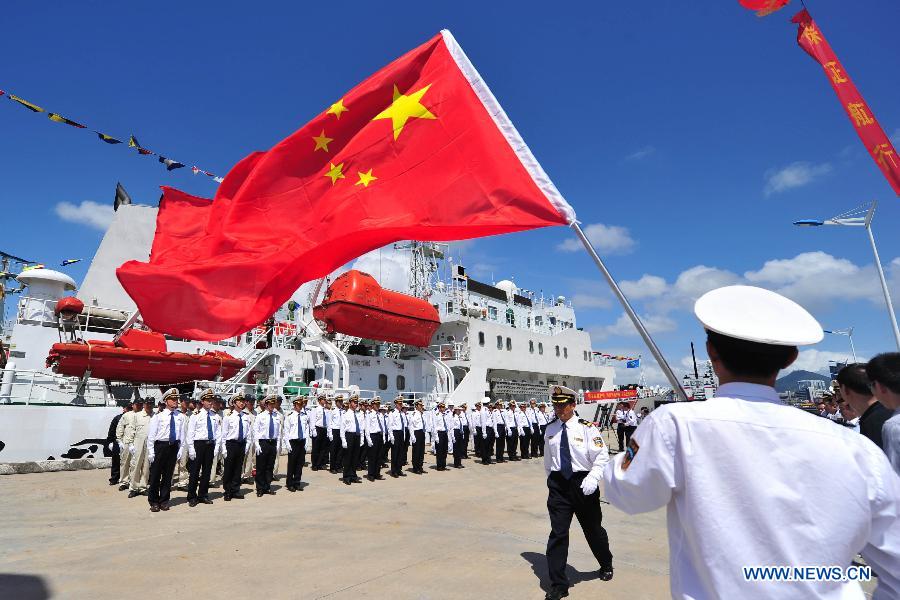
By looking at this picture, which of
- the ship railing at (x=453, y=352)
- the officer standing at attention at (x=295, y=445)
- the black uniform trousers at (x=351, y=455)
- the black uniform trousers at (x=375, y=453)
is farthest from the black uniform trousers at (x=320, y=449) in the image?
the ship railing at (x=453, y=352)

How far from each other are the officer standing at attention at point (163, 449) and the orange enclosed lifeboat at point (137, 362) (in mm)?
5053

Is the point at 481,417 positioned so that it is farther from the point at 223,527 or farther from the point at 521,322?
the point at 521,322

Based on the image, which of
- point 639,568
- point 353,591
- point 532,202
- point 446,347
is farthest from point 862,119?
point 446,347

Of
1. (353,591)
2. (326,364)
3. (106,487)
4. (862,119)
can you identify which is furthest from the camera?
(326,364)

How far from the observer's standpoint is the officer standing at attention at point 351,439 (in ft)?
33.8

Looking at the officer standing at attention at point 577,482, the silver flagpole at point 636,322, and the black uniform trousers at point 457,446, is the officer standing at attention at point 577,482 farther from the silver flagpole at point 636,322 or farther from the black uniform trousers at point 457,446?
the black uniform trousers at point 457,446

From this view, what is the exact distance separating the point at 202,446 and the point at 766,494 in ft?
29.0

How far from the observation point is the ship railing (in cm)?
2245

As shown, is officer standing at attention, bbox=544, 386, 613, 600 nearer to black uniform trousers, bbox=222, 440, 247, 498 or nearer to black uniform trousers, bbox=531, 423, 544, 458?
black uniform trousers, bbox=222, 440, 247, 498

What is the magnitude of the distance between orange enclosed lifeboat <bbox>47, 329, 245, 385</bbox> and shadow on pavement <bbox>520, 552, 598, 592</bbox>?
1132 cm

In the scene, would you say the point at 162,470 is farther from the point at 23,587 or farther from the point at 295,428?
the point at 23,587

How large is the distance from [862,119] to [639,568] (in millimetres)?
6257

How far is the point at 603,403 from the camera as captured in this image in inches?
920

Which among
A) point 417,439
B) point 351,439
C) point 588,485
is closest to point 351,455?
point 351,439
